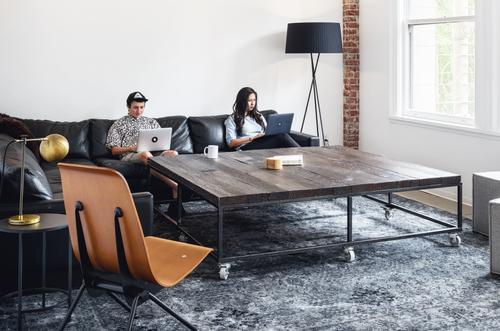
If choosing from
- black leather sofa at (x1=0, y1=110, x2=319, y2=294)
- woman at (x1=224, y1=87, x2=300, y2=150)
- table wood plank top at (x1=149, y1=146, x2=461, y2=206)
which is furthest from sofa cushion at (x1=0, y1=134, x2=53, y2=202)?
woman at (x1=224, y1=87, x2=300, y2=150)

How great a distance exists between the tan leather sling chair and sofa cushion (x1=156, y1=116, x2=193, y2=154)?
3.64 metres

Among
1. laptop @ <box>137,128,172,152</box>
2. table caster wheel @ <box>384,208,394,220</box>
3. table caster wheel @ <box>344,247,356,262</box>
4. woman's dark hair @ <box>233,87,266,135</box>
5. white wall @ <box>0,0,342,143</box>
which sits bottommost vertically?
table caster wheel @ <box>344,247,356,262</box>

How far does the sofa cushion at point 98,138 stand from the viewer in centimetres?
704

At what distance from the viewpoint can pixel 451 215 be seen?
635 cm

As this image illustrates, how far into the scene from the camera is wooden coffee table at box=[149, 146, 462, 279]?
4.74 metres

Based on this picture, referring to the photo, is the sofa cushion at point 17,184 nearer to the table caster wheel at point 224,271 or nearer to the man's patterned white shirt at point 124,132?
the table caster wheel at point 224,271

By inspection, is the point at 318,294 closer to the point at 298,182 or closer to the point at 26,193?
the point at 298,182

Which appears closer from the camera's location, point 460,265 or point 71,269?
point 71,269

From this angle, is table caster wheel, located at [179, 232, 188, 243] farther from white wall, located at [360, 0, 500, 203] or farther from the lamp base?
white wall, located at [360, 0, 500, 203]

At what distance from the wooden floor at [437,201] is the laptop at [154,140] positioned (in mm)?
2353

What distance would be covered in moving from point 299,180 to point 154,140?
6.24ft

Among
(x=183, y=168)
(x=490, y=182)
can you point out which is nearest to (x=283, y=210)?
(x=183, y=168)

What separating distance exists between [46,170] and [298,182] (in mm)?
2401

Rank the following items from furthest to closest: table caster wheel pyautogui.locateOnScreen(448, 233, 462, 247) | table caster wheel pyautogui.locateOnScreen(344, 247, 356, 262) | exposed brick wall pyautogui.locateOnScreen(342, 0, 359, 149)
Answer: exposed brick wall pyautogui.locateOnScreen(342, 0, 359, 149), table caster wheel pyautogui.locateOnScreen(448, 233, 462, 247), table caster wheel pyautogui.locateOnScreen(344, 247, 356, 262)
